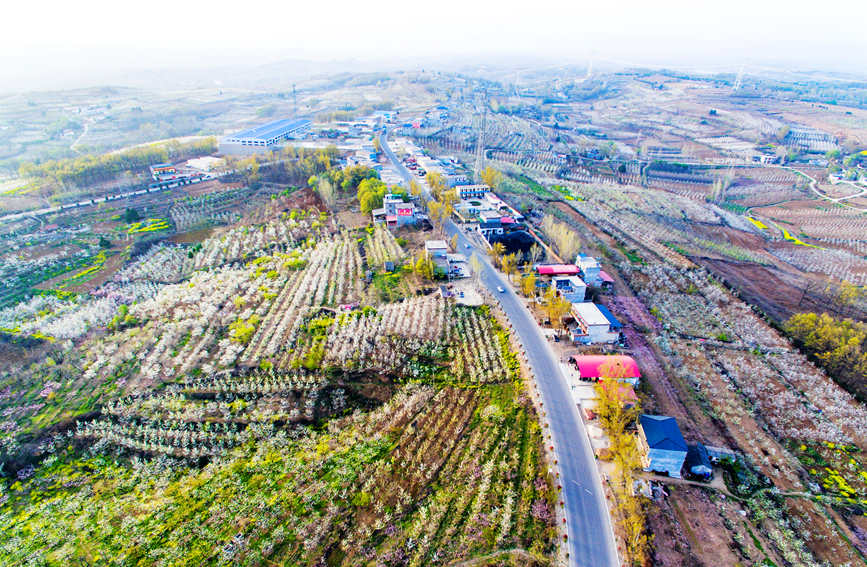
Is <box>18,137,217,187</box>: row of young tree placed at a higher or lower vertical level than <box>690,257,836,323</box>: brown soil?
higher

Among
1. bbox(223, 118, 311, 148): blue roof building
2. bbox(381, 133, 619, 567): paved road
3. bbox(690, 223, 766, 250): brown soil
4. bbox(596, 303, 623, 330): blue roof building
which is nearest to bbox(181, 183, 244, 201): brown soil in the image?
bbox(223, 118, 311, 148): blue roof building

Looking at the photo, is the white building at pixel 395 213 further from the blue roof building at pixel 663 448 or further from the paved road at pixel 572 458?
the blue roof building at pixel 663 448

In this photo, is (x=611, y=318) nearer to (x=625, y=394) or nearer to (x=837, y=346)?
(x=625, y=394)

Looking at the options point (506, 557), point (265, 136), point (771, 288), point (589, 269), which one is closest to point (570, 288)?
point (589, 269)

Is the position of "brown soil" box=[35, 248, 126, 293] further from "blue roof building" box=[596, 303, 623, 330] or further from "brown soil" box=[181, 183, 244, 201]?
"blue roof building" box=[596, 303, 623, 330]

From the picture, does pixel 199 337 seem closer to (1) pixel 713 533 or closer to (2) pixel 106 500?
(2) pixel 106 500

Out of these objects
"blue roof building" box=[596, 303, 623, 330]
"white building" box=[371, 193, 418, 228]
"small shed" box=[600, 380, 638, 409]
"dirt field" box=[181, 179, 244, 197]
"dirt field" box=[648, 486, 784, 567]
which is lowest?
"dirt field" box=[648, 486, 784, 567]
